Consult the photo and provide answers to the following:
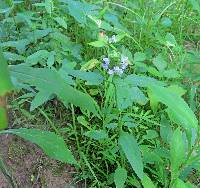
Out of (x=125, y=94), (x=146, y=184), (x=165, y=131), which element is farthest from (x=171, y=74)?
(x=146, y=184)

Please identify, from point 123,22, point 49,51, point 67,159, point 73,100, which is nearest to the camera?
point 73,100

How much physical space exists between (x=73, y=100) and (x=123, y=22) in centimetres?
150

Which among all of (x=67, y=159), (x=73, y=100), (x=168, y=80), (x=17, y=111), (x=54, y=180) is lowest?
(x=54, y=180)

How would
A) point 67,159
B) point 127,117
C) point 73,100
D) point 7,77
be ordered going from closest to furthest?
point 7,77, point 73,100, point 67,159, point 127,117

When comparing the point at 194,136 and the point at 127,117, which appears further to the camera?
the point at 127,117

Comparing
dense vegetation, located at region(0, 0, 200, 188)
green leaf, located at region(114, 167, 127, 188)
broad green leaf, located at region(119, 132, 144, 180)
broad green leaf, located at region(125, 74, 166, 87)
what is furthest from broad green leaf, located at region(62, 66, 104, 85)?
Answer: green leaf, located at region(114, 167, 127, 188)

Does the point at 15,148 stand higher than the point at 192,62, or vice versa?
the point at 192,62

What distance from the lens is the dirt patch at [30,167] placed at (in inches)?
70.3

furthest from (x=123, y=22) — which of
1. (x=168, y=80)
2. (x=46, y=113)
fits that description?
(x=46, y=113)

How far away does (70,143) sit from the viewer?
1922 mm

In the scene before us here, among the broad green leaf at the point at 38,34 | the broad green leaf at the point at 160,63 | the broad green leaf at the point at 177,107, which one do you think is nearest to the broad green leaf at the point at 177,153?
the broad green leaf at the point at 177,107

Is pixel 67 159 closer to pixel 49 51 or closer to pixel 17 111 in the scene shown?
A: pixel 17 111

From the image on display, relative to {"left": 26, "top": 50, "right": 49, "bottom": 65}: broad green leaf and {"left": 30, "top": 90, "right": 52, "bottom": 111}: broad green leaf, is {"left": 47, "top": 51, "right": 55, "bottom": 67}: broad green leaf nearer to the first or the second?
{"left": 26, "top": 50, "right": 49, "bottom": 65}: broad green leaf

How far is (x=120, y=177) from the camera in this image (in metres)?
1.65
